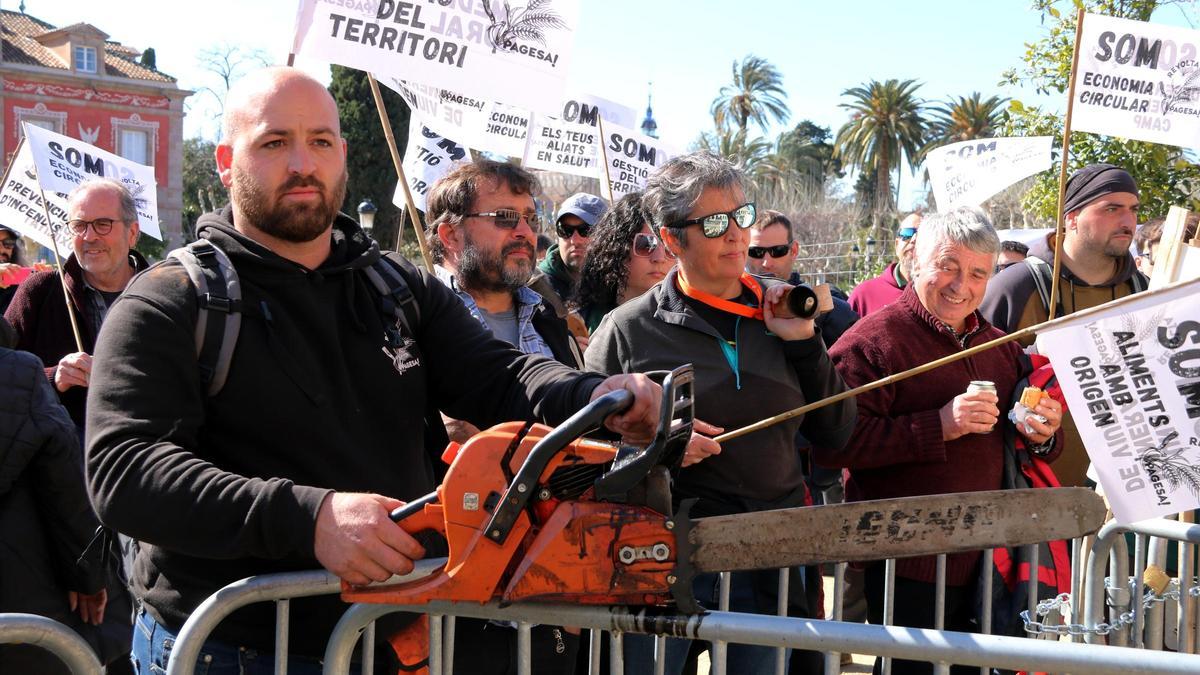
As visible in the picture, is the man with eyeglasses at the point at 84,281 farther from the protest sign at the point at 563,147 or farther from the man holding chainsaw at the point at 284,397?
the man holding chainsaw at the point at 284,397

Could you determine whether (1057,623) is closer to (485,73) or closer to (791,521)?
(791,521)

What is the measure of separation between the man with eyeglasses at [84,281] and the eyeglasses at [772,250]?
10.5 feet

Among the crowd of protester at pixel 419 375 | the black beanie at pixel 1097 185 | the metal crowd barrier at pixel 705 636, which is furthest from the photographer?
the black beanie at pixel 1097 185

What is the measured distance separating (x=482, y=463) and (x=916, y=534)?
28.9 inches

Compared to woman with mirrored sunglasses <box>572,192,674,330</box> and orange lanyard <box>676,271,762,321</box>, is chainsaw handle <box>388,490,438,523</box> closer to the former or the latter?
orange lanyard <box>676,271,762,321</box>

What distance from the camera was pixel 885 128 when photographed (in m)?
49.4

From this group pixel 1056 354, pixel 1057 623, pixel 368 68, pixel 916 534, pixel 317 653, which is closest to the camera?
pixel 916 534

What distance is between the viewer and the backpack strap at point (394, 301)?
259 cm

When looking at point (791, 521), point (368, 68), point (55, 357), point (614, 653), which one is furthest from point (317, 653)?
point (55, 357)

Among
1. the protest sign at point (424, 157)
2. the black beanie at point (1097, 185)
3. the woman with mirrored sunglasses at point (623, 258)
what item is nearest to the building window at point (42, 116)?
the protest sign at point (424, 157)

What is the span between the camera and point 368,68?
4.55 m

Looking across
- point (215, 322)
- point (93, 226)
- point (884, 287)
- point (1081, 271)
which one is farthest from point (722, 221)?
point (93, 226)

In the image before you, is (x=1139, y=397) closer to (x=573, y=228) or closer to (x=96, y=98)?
(x=573, y=228)

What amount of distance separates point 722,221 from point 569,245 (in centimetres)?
216
